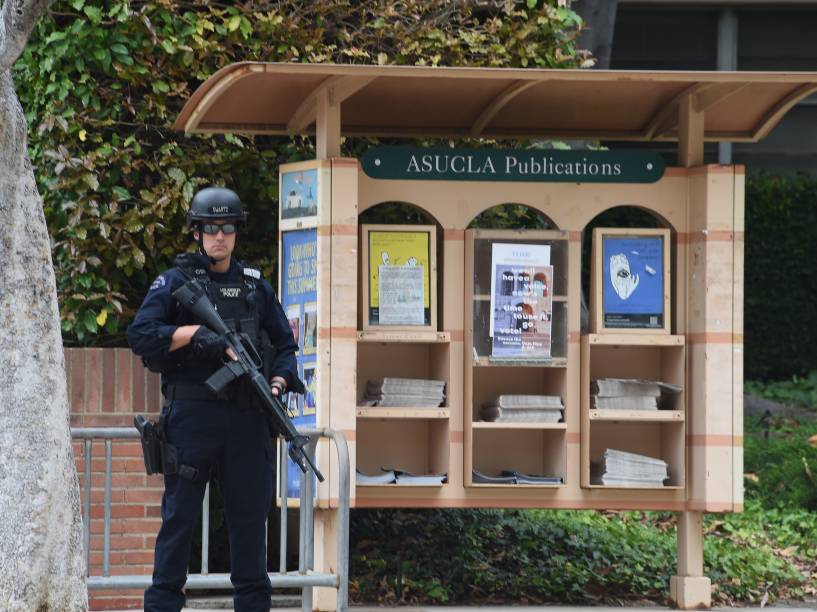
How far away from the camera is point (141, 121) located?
9.49 meters

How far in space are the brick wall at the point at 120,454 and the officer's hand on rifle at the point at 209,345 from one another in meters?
1.87

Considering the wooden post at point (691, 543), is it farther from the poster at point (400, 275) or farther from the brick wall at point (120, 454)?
the brick wall at point (120, 454)

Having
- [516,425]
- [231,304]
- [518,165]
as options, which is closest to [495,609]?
[516,425]

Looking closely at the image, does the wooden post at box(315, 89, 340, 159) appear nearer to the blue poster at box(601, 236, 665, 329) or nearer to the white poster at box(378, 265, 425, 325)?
the white poster at box(378, 265, 425, 325)

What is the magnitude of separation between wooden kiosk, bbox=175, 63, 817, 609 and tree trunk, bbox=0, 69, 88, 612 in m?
2.06

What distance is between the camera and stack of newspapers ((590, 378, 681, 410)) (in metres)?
9.06

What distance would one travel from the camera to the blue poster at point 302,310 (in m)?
8.61

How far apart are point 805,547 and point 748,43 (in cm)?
1147

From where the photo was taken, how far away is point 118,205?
30.7ft

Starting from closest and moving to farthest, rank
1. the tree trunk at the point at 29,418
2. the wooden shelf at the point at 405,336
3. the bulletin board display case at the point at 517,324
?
the tree trunk at the point at 29,418 < the wooden shelf at the point at 405,336 < the bulletin board display case at the point at 517,324

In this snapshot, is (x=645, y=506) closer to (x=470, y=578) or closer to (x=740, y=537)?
(x=470, y=578)

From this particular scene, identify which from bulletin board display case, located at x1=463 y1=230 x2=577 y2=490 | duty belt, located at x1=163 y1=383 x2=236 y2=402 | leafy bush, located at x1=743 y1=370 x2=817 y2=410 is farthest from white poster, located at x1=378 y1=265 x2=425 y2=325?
leafy bush, located at x1=743 y1=370 x2=817 y2=410

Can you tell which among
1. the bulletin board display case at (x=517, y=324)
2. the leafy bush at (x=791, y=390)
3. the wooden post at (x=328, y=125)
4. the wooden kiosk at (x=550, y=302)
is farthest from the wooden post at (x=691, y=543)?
the leafy bush at (x=791, y=390)

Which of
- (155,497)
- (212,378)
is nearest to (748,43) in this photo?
(155,497)
